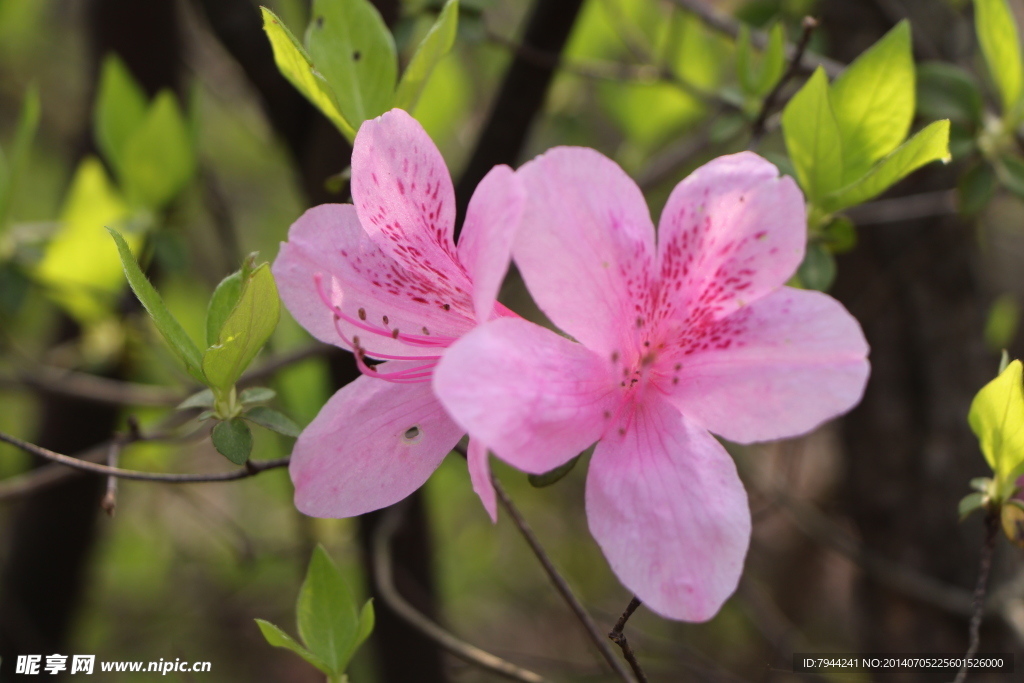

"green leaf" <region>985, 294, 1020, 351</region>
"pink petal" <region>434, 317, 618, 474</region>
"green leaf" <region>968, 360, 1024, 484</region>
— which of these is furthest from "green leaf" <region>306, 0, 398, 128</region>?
"green leaf" <region>985, 294, 1020, 351</region>

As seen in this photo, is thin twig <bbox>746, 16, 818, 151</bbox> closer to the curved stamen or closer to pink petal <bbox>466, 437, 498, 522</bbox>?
the curved stamen

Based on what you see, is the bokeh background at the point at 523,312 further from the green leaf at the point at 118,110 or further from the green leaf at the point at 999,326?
the green leaf at the point at 118,110

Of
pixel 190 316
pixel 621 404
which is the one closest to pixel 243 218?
pixel 190 316

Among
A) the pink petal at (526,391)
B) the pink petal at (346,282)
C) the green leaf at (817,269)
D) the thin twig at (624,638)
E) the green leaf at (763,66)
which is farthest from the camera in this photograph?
the green leaf at (763,66)

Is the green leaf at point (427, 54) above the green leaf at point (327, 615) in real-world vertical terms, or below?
above

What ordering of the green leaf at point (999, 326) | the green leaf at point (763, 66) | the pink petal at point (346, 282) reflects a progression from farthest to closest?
1. the green leaf at point (999, 326)
2. the green leaf at point (763, 66)
3. the pink petal at point (346, 282)

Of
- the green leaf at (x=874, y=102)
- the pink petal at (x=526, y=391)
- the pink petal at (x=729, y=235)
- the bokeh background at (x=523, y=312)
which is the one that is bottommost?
the bokeh background at (x=523, y=312)

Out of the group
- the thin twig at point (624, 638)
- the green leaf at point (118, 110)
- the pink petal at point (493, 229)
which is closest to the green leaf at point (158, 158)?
the green leaf at point (118, 110)
